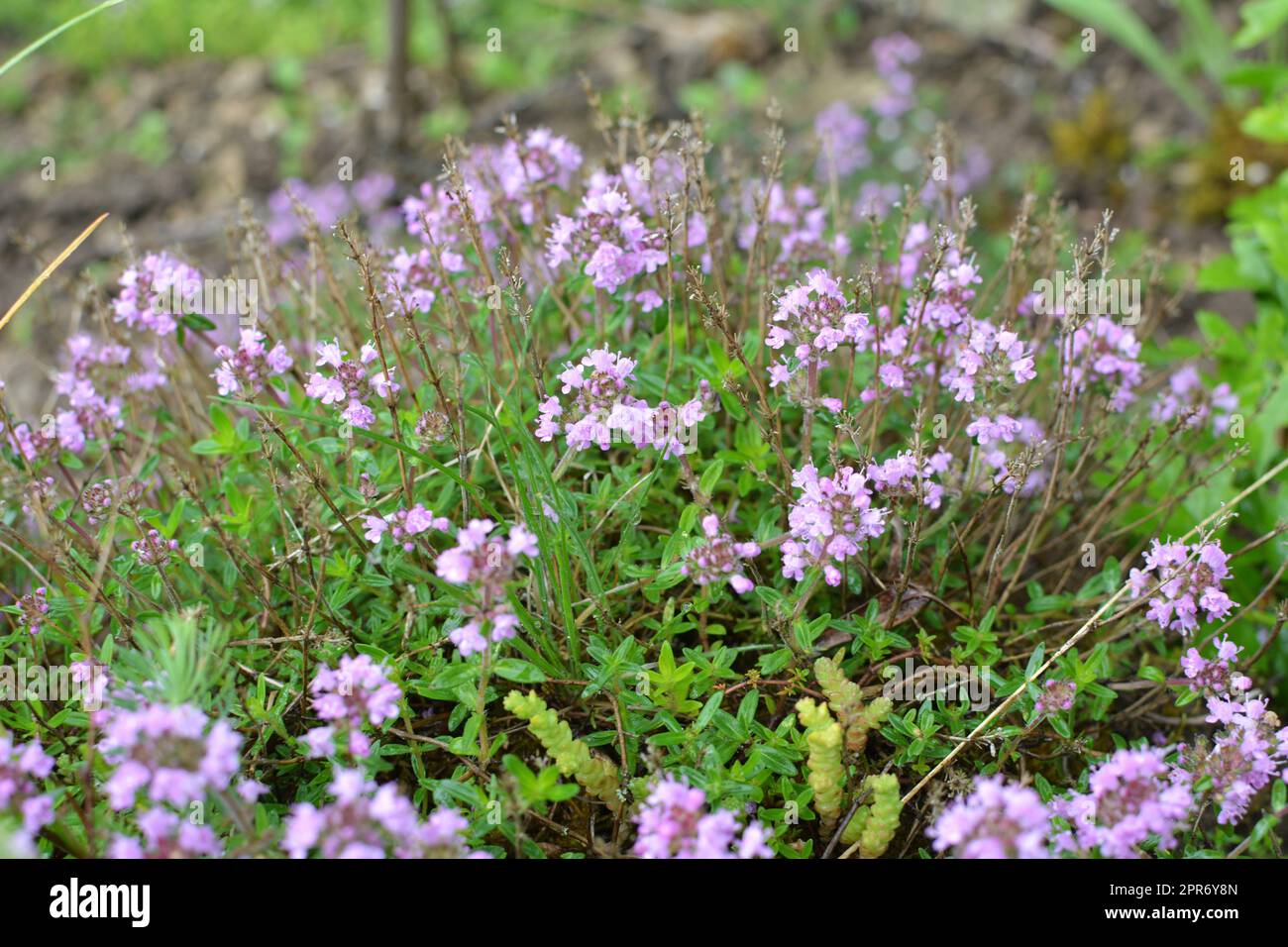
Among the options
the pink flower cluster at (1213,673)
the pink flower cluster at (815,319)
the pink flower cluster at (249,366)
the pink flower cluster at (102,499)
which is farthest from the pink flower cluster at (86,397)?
the pink flower cluster at (1213,673)

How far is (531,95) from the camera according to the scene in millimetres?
6586

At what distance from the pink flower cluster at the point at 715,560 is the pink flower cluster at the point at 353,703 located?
64 cm

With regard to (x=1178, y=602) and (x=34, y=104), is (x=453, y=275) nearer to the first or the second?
(x=1178, y=602)

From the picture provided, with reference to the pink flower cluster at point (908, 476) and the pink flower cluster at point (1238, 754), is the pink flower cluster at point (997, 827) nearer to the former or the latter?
the pink flower cluster at point (1238, 754)

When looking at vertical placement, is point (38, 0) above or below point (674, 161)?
above

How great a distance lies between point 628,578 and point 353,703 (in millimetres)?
770

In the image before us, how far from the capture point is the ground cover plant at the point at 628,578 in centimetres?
212

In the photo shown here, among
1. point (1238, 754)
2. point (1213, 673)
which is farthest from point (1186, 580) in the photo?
point (1238, 754)

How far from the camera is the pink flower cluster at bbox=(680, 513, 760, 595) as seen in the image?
2.28m

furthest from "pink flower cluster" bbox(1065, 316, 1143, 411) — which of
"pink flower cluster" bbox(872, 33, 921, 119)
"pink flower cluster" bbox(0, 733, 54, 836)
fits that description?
"pink flower cluster" bbox(872, 33, 921, 119)
